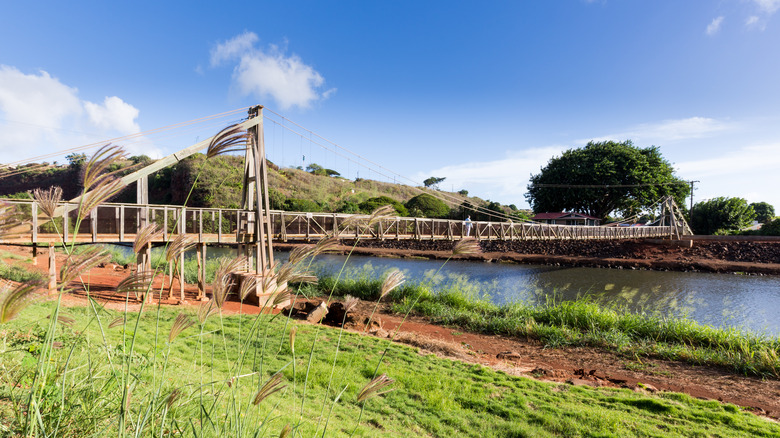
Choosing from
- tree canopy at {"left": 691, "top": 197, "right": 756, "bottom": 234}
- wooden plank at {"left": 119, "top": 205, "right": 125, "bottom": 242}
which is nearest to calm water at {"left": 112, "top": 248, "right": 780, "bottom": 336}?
wooden plank at {"left": 119, "top": 205, "right": 125, "bottom": 242}

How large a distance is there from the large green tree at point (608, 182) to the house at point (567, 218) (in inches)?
34.9

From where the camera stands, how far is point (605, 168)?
36.2 m

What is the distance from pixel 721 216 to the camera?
37000 mm

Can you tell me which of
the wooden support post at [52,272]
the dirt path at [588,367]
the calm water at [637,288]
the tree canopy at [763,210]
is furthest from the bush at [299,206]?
the tree canopy at [763,210]

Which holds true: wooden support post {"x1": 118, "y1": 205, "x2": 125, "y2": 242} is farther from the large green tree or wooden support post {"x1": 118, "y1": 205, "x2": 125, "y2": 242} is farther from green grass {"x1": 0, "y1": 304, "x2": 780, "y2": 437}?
the large green tree

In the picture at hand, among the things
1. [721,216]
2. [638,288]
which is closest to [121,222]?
[638,288]

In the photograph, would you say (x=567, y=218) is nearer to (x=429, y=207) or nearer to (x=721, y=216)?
(x=721, y=216)

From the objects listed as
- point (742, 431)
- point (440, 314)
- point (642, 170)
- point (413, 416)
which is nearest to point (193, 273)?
point (440, 314)

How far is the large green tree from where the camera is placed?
36.4 meters

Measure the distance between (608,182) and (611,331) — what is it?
32.2 metres

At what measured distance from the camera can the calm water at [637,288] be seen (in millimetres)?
13102

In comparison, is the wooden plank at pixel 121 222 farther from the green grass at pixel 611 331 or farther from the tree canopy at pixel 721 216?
the tree canopy at pixel 721 216

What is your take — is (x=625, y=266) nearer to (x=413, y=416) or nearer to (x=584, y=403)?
(x=584, y=403)

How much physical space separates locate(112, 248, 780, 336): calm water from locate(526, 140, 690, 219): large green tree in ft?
41.2
